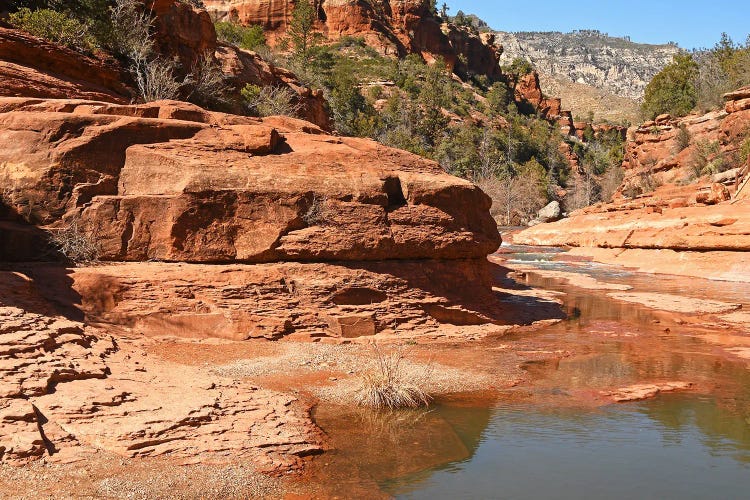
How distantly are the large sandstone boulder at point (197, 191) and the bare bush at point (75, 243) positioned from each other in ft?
0.39

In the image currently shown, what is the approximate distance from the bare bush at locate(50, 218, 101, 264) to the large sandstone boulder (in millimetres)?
120

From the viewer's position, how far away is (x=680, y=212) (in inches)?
1107

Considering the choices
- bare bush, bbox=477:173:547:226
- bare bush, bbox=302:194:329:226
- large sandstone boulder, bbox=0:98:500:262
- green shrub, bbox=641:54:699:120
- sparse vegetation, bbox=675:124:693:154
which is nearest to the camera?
large sandstone boulder, bbox=0:98:500:262

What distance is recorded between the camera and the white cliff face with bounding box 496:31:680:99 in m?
164

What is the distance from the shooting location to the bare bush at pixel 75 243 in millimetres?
11258

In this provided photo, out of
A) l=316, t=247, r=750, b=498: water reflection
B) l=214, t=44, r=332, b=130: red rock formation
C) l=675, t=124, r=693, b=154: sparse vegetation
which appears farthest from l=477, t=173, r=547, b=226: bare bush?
l=316, t=247, r=750, b=498: water reflection

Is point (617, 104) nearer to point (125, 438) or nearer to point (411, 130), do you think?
point (411, 130)

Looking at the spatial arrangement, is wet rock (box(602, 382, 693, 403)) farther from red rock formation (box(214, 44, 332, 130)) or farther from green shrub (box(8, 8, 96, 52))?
red rock formation (box(214, 44, 332, 130))

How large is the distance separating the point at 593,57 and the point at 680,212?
163 m

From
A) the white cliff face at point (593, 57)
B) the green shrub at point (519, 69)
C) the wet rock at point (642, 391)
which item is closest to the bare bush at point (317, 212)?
the wet rock at point (642, 391)

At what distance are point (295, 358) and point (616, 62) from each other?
184283mm

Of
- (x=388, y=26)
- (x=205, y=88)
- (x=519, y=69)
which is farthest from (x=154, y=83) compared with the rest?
(x=519, y=69)

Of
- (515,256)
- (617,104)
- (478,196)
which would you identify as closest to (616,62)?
(617,104)

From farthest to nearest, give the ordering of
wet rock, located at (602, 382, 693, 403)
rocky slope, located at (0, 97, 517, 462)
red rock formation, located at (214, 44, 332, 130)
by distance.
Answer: red rock formation, located at (214, 44, 332, 130) → rocky slope, located at (0, 97, 517, 462) → wet rock, located at (602, 382, 693, 403)
